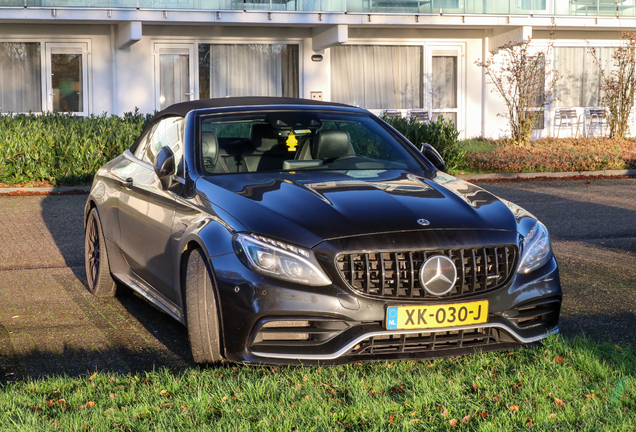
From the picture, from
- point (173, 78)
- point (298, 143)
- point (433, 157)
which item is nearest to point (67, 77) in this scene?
point (173, 78)

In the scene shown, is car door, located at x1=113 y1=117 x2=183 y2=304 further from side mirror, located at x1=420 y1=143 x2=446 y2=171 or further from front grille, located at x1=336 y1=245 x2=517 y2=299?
side mirror, located at x1=420 y1=143 x2=446 y2=171

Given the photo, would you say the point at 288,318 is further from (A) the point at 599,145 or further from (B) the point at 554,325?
(A) the point at 599,145

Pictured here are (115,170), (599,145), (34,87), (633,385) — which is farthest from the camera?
(34,87)

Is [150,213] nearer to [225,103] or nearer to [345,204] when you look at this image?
[225,103]

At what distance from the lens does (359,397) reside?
384 centimetres

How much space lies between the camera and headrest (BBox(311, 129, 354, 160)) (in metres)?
5.72

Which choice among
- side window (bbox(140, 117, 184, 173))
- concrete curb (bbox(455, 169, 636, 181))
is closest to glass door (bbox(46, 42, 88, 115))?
concrete curb (bbox(455, 169, 636, 181))

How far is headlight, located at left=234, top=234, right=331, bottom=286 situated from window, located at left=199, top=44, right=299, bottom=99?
19.7 meters

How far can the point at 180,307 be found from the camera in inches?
189

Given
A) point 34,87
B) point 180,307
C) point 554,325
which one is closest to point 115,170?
point 180,307

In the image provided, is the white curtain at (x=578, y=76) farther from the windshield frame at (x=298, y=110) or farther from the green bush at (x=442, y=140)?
the windshield frame at (x=298, y=110)

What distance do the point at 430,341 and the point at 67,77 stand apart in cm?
2051

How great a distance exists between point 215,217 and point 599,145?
16685 mm

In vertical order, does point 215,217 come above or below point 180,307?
above
